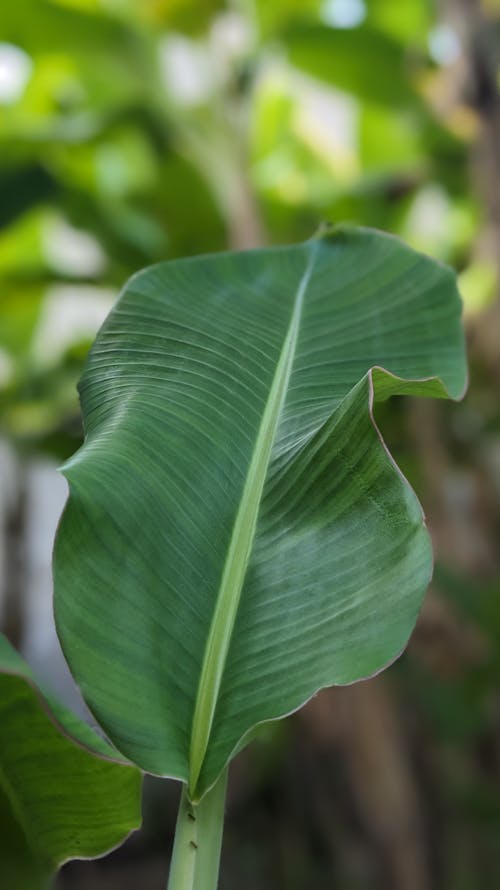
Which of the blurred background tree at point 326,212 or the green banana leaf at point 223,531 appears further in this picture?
the blurred background tree at point 326,212

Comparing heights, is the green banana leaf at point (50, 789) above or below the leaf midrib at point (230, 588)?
below

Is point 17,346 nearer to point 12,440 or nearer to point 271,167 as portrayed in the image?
point 12,440

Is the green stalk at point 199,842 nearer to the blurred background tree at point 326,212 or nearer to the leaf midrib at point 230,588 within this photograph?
the leaf midrib at point 230,588

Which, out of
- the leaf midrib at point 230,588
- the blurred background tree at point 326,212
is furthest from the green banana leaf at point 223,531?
→ the blurred background tree at point 326,212

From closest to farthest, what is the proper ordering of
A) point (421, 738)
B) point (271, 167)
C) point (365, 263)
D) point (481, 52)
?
point (365, 263), point (481, 52), point (421, 738), point (271, 167)

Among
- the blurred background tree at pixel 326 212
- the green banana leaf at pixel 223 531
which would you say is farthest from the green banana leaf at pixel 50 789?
the blurred background tree at pixel 326 212

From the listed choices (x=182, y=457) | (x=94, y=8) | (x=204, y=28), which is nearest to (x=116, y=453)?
(x=182, y=457)

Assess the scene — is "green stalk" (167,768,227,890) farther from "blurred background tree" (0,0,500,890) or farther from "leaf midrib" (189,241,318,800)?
"blurred background tree" (0,0,500,890)

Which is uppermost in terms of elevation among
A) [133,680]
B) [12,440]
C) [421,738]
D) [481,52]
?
[481,52]
